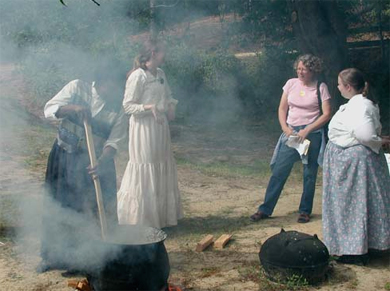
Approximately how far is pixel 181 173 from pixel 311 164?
3281 millimetres

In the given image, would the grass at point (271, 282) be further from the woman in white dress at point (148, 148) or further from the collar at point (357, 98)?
the collar at point (357, 98)

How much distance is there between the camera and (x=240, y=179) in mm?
9188

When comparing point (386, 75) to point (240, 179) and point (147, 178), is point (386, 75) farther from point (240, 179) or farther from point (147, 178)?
point (147, 178)

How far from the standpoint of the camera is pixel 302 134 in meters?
6.36

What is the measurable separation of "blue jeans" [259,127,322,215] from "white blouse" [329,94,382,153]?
1.10m

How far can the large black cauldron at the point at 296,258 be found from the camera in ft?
16.1

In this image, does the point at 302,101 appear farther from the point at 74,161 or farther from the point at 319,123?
the point at 74,161

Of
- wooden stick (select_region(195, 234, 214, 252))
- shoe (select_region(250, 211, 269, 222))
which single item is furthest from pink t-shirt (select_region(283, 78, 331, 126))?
wooden stick (select_region(195, 234, 214, 252))

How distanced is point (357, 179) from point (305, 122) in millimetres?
1282

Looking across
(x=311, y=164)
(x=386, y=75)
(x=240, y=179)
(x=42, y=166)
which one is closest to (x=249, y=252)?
(x=311, y=164)

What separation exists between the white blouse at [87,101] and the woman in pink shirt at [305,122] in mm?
2032

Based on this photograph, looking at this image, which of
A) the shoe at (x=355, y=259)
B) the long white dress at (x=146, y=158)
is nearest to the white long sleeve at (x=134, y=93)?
the long white dress at (x=146, y=158)

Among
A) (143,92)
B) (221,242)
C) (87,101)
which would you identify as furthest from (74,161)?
(221,242)

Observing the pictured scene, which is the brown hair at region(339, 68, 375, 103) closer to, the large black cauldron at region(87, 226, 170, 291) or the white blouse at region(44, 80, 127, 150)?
the white blouse at region(44, 80, 127, 150)
